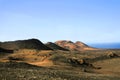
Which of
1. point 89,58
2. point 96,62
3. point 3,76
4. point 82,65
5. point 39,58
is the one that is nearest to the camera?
point 3,76

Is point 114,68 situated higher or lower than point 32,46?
lower

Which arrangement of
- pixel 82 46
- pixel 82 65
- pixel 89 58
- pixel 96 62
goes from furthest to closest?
pixel 82 46 < pixel 89 58 < pixel 96 62 < pixel 82 65

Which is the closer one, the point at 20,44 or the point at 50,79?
the point at 50,79

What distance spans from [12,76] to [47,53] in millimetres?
36196

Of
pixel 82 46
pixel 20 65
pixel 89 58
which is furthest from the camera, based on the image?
pixel 82 46

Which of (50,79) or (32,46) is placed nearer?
(50,79)

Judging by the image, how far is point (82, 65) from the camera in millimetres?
46625

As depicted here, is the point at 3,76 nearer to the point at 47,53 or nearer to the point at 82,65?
the point at 82,65

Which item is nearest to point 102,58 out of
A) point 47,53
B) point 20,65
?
point 47,53

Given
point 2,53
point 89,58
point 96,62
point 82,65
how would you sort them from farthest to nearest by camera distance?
point 89,58, point 96,62, point 2,53, point 82,65

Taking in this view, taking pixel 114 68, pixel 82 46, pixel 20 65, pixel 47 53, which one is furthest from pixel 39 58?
pixel 82 46

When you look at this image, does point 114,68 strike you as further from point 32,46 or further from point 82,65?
point 32,46

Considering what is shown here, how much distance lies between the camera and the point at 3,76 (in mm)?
19469

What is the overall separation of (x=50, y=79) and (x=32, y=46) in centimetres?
5373
